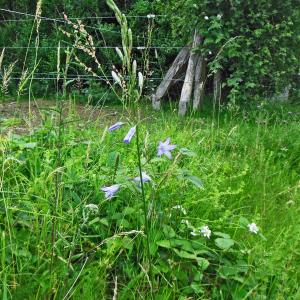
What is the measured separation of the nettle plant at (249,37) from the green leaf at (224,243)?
301 cm

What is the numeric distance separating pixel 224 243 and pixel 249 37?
345 cm

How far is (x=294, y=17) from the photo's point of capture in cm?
498

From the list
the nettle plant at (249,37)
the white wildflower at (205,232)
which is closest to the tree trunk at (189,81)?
the nettle plant at (249,37)

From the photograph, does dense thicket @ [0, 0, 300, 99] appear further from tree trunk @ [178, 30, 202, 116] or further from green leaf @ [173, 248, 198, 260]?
green leaf @ [173, 248, 198, 260]

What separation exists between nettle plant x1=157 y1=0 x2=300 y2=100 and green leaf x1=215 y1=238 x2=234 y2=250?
3.01 m

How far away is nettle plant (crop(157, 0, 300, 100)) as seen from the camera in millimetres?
4824

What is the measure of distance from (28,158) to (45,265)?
0.76m

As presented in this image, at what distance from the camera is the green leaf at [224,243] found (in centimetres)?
188

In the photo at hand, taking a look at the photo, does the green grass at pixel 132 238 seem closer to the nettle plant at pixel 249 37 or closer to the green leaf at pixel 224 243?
the green leaf at pixel 224 243

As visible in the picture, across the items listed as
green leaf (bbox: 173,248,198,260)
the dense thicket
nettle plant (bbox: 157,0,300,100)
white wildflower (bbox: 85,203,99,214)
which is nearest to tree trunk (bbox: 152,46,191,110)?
the dense thicket

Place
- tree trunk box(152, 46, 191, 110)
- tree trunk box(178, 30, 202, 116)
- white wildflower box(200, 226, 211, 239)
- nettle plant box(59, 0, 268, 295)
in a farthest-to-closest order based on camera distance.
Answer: tree trunk box(152, 46, 191, 110), tree trunk box(178, 30, 202, 116), white wildflower box(200, 226, 211, 239), nettle plant box(59, 0, 268, 295)

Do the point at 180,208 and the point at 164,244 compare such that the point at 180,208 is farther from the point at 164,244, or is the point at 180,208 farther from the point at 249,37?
the point at 249,37

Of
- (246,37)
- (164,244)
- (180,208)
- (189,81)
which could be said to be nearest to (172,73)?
(189,81)

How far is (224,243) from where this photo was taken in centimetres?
190
